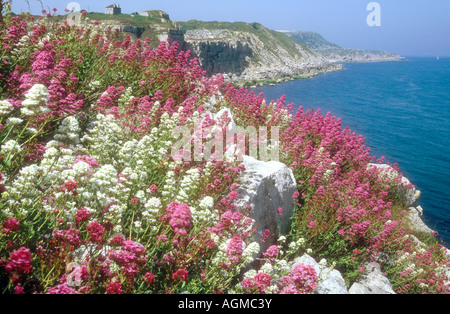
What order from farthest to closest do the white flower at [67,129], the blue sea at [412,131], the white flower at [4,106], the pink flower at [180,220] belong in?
the blue sea at [412,131], the white flower at [67,129], the white flower at [4,106], the pink flower at [180,220]

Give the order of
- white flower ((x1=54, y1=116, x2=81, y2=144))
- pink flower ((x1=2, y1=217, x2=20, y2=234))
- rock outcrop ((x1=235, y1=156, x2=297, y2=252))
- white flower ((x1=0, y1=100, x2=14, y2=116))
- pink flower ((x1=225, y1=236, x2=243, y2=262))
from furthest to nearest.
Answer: rock outcrop ((x1=235, y1=156, x2=297, y2=252)) → white flower ((x1=54, y1=116, x2=81, y2=144)) → pink flower ((x1=225, y1=236, x2=243, y2=262)) → white flower ((x1=0, y1=100, x2=14, y2=116)) → pink flower ((x1=2, y1=217, x2=20, y2=234))

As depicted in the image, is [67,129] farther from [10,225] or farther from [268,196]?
[268,196]

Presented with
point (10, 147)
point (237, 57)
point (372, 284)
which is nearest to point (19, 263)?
point (10, 147)

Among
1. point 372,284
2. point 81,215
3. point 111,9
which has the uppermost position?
point 111,9

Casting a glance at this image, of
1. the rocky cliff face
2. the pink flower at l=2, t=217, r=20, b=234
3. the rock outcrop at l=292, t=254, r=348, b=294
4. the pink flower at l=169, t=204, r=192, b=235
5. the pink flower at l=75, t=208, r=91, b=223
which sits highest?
the rocky cliff face

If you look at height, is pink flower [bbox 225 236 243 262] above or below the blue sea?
above

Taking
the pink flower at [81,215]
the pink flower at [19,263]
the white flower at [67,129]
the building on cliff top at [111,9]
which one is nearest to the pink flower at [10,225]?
the pink flower at [19,263]

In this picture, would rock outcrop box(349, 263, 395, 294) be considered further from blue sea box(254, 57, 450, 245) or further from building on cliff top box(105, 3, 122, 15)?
building on cliff top box(105, 3, 122, 15)

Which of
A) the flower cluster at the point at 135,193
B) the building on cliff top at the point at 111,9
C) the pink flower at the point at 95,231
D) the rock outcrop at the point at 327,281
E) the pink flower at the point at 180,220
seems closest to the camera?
the pink flower at the point at 95,231

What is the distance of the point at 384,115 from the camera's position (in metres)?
56.7

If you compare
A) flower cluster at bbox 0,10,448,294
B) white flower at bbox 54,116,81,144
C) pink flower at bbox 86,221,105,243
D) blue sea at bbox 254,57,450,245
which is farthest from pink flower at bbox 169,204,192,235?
blue sea at bbox 254,57,450,245

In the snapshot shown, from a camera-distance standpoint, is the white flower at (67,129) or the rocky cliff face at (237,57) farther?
the rocky cliff face at (237,57)

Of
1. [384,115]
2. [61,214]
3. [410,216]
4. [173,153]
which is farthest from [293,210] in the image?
[384,115]

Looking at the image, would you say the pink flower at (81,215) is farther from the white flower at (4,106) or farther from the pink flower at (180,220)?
the white flower at (4,106)
